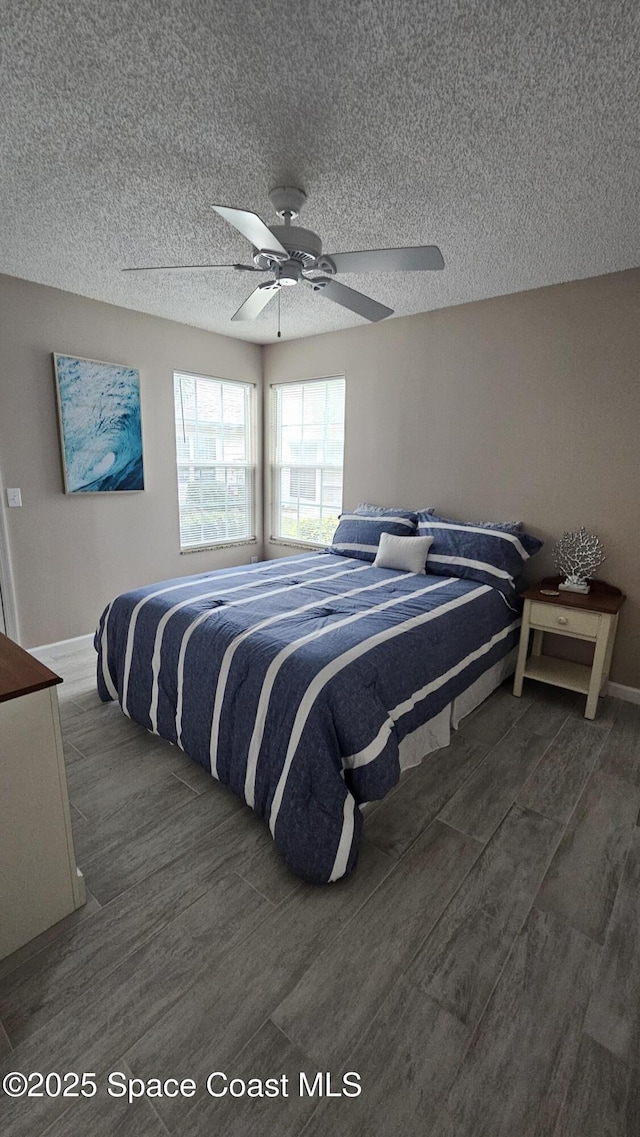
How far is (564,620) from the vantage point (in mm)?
2703

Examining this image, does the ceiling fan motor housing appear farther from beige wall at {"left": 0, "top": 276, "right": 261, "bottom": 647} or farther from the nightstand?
the nightstand

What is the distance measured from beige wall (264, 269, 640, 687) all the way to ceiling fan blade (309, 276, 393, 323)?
1.24m

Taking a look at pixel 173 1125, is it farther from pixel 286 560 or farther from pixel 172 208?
pixel 172 208

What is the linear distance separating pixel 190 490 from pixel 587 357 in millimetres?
3157

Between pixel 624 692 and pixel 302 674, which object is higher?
pixel 302 674

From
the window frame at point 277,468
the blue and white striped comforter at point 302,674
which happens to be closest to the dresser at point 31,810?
the blue and white striped comforter at point 302,674

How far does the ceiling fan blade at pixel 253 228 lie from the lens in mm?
1525

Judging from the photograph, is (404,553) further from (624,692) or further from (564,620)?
(624,692)

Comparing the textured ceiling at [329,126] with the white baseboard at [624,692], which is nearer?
the textured ceiling at [329,126]

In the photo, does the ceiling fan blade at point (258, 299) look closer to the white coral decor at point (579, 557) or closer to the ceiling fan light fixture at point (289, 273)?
the ceiling fan light fixture at point (289, 273)

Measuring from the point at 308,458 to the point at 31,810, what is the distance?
12.1 ft

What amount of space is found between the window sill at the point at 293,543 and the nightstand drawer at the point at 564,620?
224 centimetres

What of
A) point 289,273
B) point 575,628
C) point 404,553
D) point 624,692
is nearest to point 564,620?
point 575,628

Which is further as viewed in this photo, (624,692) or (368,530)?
(368,530)
